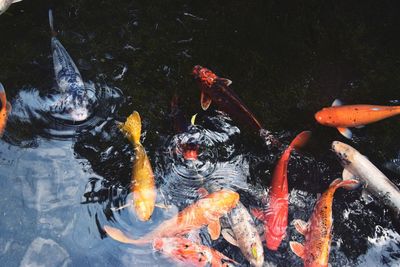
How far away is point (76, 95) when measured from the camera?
162 inches

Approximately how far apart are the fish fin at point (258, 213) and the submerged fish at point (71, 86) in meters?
1.84

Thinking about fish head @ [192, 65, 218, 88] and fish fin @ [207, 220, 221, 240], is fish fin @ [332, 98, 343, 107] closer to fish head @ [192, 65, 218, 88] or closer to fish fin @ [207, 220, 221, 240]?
fish head @ [192, 65, 218, 88]

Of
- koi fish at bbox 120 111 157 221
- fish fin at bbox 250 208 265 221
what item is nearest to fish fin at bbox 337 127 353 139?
fish fin at bbox 250 208 265 221

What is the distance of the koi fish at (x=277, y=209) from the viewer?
339cm

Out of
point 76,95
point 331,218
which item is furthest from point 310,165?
point 76,95

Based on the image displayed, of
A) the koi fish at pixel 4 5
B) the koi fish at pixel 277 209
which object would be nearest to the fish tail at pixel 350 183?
the koi fish at pixel 277 209

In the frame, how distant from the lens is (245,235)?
3.35 meters

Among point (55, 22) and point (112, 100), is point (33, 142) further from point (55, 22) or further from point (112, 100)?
point (55, 22)

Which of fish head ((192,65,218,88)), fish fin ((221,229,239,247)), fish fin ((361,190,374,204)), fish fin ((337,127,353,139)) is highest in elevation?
fish head ((192,65,218,88))

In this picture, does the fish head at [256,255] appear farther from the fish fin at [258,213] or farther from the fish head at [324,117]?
the fish head at [324,117]

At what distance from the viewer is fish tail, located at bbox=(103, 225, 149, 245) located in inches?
135

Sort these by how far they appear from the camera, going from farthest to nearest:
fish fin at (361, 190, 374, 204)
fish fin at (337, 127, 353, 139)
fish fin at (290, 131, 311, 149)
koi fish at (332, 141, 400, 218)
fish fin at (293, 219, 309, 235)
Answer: fish fin at (337, 127, 353, 139) → fish fin at (290, 131, 311, 149) → fish fin at (361, 190, 374, 204) → koi fish at (332, 141, 400, 218) → fish fin at (293, 219, 309, 235)

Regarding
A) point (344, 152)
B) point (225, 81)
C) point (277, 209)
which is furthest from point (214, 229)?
point (225, 81)

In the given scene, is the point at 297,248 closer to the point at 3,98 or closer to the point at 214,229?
the point at 214,229
